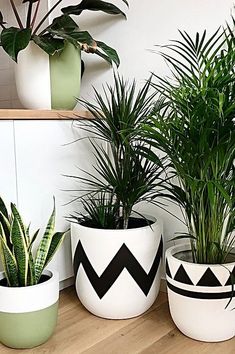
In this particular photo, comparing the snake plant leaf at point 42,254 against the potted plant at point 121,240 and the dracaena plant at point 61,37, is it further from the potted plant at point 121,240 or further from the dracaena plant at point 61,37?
the dracaena plant at point 61,37

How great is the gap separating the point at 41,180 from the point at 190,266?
2.18 feet

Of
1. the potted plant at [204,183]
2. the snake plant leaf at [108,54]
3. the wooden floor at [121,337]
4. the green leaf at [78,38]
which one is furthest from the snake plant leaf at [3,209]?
the snake plant leaf at [108,54]

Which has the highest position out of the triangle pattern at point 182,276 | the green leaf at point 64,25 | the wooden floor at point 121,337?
the green leaf at point 64,25

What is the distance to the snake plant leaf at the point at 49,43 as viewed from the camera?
158 centimetres

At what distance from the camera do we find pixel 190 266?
1378 mm

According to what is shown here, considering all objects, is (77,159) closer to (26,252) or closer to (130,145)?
(130,145)

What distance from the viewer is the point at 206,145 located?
48.9 inches

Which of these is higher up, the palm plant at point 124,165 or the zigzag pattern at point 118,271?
the palm plant at point 124,165

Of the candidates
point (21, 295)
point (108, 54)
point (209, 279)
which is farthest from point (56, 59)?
point (209, 279)

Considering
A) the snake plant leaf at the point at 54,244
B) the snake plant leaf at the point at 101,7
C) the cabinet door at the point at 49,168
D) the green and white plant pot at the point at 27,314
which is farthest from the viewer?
the snake plant leaf at the point at 101,7

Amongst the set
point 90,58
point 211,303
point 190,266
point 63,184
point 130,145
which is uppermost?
point 90,58

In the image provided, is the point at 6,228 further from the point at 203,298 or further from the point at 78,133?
the point at 203,298

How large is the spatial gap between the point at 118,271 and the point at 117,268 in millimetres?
12

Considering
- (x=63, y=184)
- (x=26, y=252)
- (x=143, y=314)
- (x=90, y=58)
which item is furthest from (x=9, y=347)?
(x=90, y=58)
